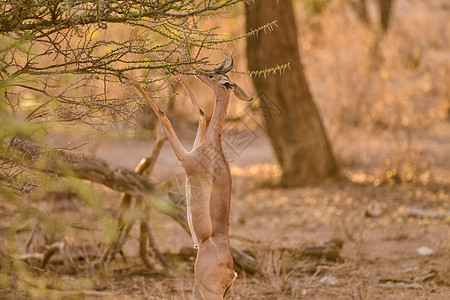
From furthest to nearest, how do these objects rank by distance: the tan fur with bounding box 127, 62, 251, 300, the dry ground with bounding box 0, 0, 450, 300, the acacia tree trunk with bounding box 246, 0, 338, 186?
the acacia tree trunk with bounding box 246, 0, 338, 186 → the dry ground with bounding box 0, 0, 450, 300 → the tan fur with bounding box 127, 62, 251, 300

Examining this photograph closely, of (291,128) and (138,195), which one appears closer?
(138,195)

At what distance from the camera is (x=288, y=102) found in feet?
30.8

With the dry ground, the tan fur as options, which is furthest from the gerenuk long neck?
the dry ground

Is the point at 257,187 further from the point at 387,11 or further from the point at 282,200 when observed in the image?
the point at 387,11

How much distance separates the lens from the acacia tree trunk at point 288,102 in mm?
9203

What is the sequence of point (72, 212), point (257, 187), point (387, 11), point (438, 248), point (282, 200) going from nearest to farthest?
point (438, 248)
point (72, 212)
point (282, 200)
point (257, 187)
point (387, 11)

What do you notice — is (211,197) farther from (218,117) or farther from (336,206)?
(336,206)

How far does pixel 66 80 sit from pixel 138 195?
1974 mm

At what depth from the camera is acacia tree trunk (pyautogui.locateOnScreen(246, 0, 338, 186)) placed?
362 inches

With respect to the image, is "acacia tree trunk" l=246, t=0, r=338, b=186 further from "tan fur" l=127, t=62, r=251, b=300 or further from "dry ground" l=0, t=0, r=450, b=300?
"tan fur" l=127, t=62, r=251, b=300

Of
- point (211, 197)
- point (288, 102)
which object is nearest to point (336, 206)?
point (288, 102)

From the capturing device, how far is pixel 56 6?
3.46 metres

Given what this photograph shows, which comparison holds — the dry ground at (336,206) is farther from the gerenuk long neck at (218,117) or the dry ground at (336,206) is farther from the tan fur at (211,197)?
the gerenuk long neck at (218,117)

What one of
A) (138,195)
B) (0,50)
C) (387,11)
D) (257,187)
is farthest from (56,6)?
(387,11)
